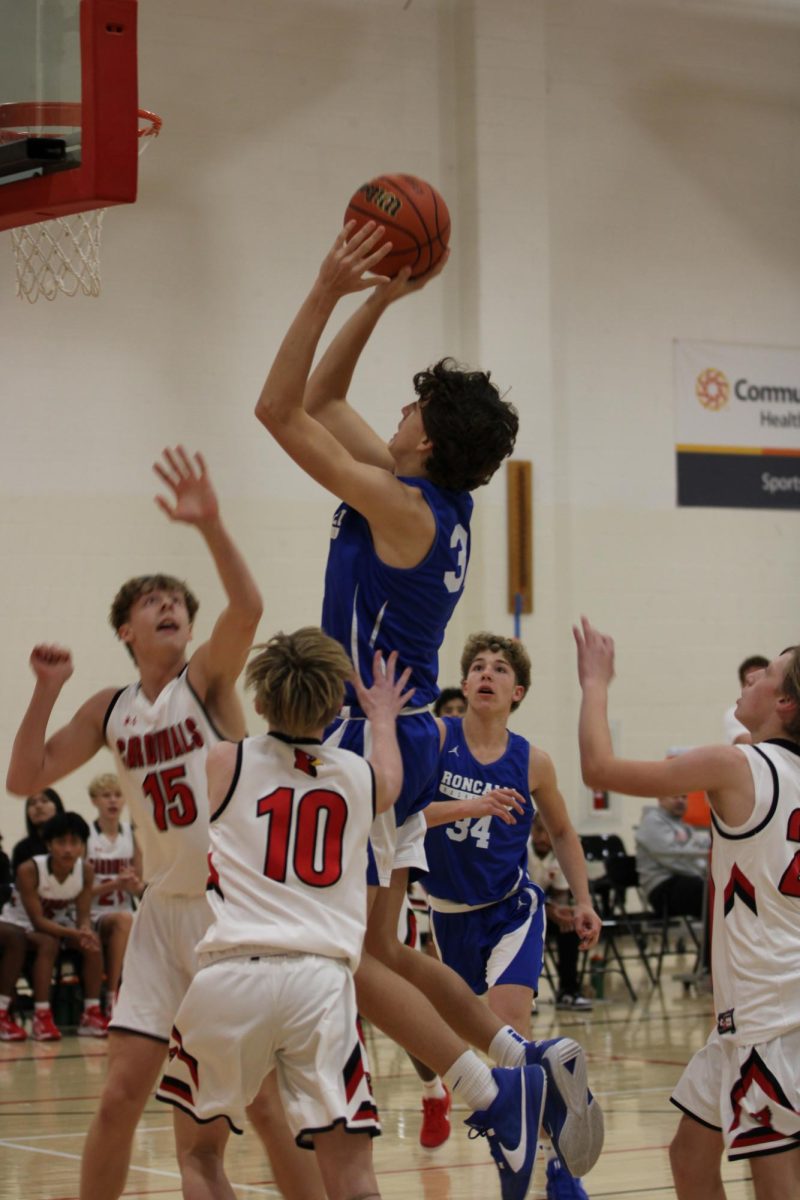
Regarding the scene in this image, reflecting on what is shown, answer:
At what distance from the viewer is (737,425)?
15.1 meters

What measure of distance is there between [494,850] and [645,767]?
8.25 ft

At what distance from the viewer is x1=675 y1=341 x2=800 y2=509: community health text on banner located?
48.8 feet

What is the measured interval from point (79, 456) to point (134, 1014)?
8809 mm

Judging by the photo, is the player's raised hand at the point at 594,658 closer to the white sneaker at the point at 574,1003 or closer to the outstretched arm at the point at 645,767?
the outstretched arm at the point at 645,767

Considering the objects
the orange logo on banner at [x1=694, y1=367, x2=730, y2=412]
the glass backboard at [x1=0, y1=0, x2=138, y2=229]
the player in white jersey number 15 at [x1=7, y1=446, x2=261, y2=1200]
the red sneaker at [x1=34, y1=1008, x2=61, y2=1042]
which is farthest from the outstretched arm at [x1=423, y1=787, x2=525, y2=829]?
the orange logo on banner at [x1=694, y1=367, x2=730, y2=412]

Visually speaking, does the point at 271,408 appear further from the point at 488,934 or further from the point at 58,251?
the point at 58,251

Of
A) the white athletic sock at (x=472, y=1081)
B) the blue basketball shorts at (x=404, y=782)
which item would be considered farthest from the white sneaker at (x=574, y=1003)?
the blue basketball shorts at (x=404, y=782)

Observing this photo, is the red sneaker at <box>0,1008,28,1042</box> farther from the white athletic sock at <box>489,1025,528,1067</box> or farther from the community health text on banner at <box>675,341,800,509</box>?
the community health text on banner at <box>675,341,800,509</box>

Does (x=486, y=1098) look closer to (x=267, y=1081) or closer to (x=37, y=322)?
(x=267, y=1081)

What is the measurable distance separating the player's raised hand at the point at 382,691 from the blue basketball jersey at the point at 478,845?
2.02 meters

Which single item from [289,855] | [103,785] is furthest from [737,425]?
[289,855]

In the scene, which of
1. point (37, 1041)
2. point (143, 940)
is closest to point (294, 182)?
point (37, 1041)

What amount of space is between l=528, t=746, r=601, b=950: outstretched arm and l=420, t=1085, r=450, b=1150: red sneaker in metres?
1.09

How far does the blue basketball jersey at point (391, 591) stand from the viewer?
4707 millimetres
